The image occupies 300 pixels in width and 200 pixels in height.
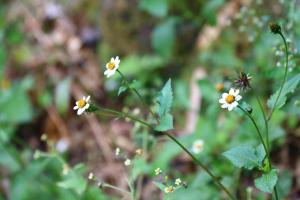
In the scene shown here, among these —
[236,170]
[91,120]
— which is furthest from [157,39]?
[236,170]

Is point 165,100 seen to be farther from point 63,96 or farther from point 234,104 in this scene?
point 63,96

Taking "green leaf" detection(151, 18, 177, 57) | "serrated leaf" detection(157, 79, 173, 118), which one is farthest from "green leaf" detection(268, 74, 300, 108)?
"green leaf" detection(151, 18, 177, 57)

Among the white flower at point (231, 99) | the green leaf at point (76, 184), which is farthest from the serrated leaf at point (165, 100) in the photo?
the green leaf at point (76, 184)

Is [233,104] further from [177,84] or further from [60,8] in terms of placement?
[60,8]

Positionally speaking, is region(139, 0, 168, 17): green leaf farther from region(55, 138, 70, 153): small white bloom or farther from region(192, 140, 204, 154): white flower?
region(55, 138, 70, 153): small white bloom

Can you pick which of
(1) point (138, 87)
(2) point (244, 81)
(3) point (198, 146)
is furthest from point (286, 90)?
(1) point (138, 87)
